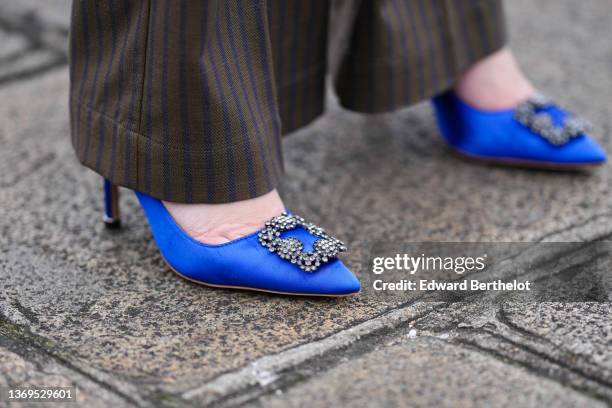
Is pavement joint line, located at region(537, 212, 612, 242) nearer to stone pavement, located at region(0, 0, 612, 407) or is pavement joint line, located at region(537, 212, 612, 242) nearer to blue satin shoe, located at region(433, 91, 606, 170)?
stone pavement, located at region(0, 0, 612, 407)

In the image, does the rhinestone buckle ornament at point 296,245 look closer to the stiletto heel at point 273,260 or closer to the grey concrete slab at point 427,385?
the stiletto heel at point 273,260

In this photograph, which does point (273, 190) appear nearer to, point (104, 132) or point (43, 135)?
point (104, 132)

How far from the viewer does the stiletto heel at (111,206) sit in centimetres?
118

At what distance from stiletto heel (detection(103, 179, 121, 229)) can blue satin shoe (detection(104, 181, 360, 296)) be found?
0.35 ft

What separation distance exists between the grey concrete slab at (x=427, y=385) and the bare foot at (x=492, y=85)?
0.63 meters

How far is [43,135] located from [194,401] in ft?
2.64

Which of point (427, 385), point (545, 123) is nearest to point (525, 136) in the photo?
point (545, 123)

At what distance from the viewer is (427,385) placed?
2.90ft

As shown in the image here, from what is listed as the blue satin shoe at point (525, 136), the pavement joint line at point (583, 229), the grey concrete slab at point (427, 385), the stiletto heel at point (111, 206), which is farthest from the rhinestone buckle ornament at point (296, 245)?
the blue satin shoe at point (525, 136)

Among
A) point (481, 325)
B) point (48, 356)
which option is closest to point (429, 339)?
point (481, 325)

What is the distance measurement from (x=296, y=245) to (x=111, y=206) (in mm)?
313

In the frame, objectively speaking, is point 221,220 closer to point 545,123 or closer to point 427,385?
point 427,385

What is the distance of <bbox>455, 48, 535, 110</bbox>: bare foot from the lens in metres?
1.45

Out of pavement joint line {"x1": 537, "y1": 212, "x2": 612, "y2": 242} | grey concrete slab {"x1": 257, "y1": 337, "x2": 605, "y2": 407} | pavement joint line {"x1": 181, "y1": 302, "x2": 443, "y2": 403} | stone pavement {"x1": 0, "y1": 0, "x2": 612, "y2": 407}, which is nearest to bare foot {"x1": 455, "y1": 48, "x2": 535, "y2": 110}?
stone pavement {"x1": 0, "y1": 0, "x2": 612, "y2": 407}
